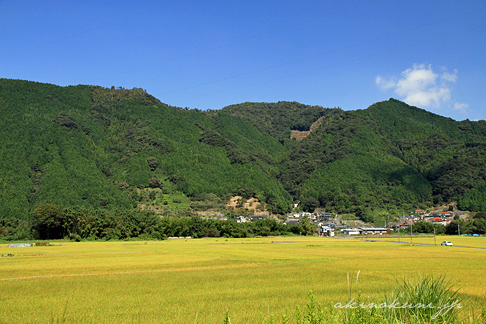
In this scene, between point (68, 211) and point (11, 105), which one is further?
point (11, 105)

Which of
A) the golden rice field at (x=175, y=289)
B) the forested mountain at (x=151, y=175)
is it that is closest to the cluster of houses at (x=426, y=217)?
the forested mountain at (x=151, y=175)

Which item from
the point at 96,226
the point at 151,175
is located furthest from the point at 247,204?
the point at 96,226

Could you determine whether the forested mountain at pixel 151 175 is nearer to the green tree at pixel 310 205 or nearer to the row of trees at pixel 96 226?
the green tree at pixel 310 205

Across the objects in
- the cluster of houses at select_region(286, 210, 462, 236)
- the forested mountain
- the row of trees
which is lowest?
the cluster of houses at select_region(286, 210, 462, 236)

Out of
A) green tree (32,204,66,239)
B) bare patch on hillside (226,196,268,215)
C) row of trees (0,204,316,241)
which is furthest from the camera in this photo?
bare patch on hillside (226,196,268,215)

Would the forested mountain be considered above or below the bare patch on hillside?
above

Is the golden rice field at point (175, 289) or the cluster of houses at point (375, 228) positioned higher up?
the golden rice field at point (175, 289)

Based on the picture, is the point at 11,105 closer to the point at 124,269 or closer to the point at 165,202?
the point at 165,202

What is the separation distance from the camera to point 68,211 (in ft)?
250

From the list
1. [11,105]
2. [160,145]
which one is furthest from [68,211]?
[11,105]

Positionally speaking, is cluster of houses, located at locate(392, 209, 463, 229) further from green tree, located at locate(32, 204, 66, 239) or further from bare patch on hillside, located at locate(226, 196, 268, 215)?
green tree, located at locate(32, 204, 66, 239)

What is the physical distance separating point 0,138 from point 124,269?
454 feet

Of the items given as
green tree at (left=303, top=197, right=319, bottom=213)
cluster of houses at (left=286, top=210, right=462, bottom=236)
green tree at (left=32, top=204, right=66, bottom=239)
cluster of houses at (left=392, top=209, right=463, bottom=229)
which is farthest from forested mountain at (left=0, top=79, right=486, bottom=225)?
green tree at (left=32, top=204, right=66, bottom=239)

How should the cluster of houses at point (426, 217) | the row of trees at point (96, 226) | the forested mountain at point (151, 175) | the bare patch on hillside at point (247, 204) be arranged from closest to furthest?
the row of trees at point (96, 226), the forested mountain at point (151, 175), the cluster of houses at point (426, 217), the bare patch on hillside at point (247, 204)
